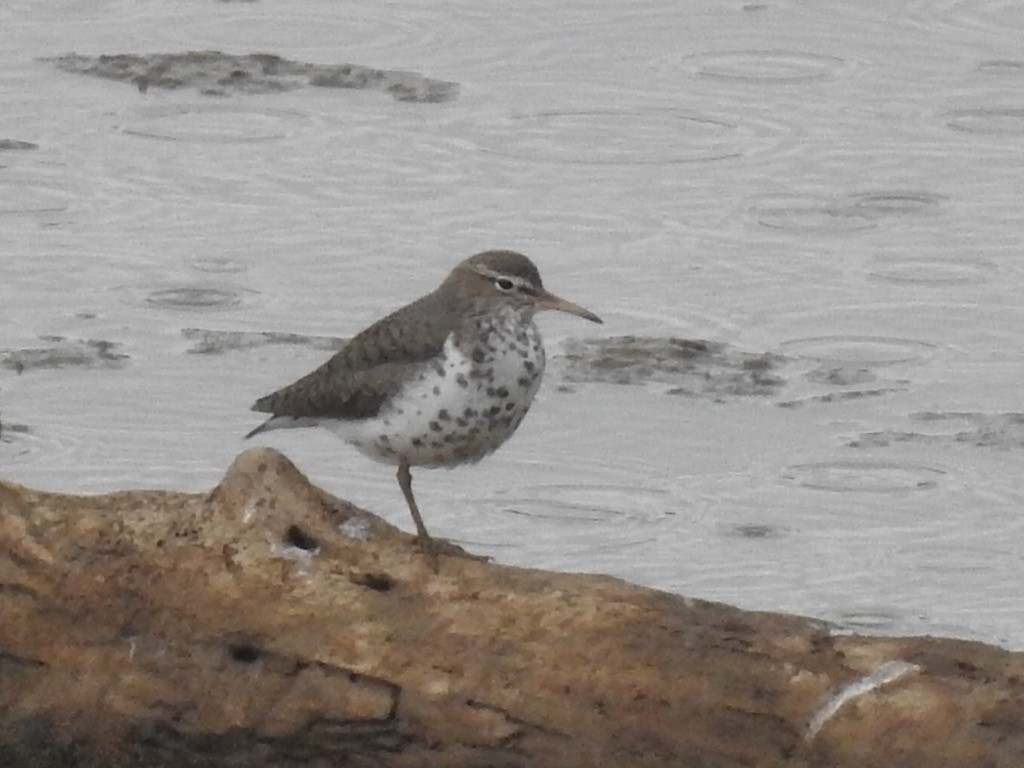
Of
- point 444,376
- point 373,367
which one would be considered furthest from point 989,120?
point 444,376

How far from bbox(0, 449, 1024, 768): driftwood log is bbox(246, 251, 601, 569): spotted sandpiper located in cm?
105

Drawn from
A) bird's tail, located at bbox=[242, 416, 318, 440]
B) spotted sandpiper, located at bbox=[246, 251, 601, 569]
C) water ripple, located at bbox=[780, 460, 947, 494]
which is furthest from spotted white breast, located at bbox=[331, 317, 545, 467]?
water ripple, located at bbox=[780, 460, 947, 494]

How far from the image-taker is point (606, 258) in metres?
11.5

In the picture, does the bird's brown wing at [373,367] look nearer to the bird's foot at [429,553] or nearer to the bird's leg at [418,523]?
the bird's leg at [418,523]

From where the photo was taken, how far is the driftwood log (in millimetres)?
6406

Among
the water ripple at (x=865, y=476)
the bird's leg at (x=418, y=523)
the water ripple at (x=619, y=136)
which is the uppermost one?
the water ripple at (x=619, y=136)

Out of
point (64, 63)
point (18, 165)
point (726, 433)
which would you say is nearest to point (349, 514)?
point (726, 433)

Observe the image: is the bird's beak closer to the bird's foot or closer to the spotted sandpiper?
the spotted sandpiper

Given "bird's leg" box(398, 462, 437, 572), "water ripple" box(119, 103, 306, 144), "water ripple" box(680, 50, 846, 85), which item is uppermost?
"water ripple" box(680, 50, 846, 85)

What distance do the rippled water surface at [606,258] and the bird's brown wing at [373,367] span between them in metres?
1.06

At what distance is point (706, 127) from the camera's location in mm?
12828

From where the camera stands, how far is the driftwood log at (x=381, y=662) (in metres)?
6.41

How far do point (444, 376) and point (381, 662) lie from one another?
1.48 metres

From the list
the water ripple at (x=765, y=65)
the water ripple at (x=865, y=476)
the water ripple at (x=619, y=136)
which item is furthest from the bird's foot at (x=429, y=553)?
the water ripple at (x=765, y=65)
